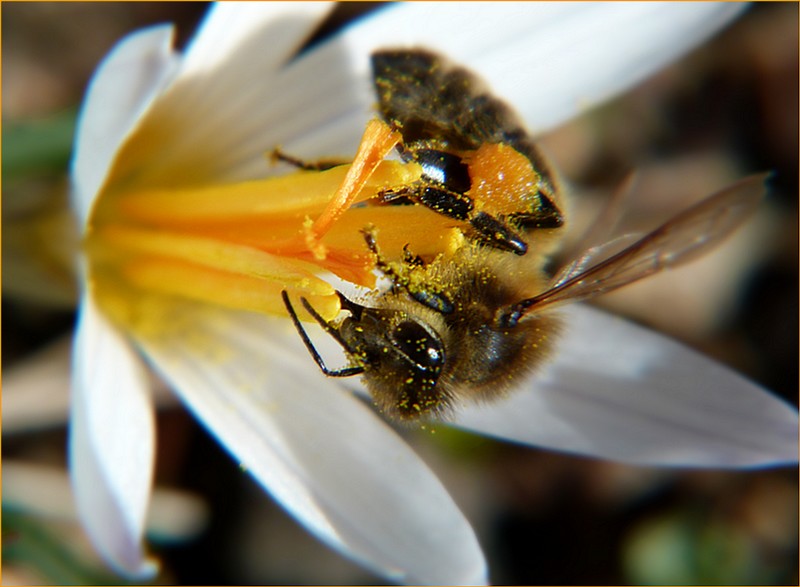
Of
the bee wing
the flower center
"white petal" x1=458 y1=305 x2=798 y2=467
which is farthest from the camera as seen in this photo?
"white petal" x1=458 y1=305 x2=798 y2=467

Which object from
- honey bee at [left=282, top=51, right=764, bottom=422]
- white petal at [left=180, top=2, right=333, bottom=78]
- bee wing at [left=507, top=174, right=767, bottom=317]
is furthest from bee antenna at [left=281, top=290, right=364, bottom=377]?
white petal at [left=180, top=2, right=333, bottom=78]

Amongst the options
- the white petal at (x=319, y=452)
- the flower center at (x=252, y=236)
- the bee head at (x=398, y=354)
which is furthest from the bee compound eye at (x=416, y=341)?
the white petal at (x=319, y=452)

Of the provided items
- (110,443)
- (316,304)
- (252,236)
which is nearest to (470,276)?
(316,304)

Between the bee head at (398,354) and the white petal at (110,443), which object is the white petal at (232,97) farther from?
the bee head at (398,354)

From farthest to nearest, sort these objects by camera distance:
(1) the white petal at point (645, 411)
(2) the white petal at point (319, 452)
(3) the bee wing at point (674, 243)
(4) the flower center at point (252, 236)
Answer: (1) the white petal at point (645, 411)
(2) the white petal at point (319, 452)
(4) the flower center at point (252, 236)
(3) the bee wing at point (674, 243)

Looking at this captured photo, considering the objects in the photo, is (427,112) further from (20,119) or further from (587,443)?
(20,119)

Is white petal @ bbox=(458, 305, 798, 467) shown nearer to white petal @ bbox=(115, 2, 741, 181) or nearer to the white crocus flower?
the white crocus flower

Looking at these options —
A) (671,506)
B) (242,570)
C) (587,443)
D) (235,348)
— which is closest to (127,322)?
(235,348)
